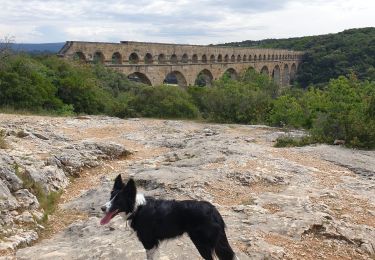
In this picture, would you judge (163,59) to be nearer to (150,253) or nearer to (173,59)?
(173,59)

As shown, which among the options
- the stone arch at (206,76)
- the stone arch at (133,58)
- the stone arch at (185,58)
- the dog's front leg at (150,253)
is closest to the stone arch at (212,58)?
the stone arch at (206,76)

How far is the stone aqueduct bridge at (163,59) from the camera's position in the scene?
3194 cm

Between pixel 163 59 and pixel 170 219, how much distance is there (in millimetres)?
34898

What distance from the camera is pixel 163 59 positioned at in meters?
38.2

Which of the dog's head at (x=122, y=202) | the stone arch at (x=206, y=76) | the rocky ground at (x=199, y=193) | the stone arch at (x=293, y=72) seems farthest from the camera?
the stone arch at (x=293, y=72)

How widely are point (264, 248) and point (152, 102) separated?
18444 millimetres

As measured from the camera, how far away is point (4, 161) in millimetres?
7434

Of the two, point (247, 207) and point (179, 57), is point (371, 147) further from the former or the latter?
point (179, 57)

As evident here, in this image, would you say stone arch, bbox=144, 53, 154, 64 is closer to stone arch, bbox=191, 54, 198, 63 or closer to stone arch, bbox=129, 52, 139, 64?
stone arch, bbox=129, 52, 139, 64

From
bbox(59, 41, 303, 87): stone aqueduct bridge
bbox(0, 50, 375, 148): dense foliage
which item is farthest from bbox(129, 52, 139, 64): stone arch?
bbox(0, 50, 375, 148): dense foliage

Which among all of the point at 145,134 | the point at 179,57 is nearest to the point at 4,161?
the point at 145,134

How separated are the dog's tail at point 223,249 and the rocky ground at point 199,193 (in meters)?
0.67

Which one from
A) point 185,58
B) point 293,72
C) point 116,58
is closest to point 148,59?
point 116,58

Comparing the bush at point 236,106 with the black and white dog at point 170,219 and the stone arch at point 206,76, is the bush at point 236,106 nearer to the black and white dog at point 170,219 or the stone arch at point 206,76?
the black and white dog at point 170,219
